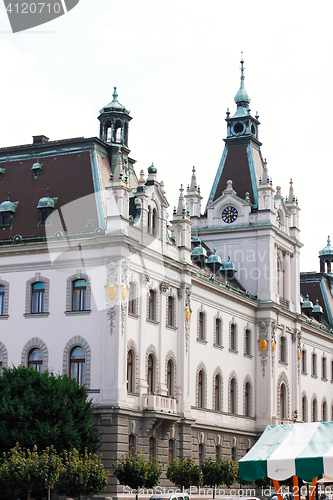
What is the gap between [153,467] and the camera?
48344mm

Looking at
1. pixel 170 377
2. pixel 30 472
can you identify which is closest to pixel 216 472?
pixel 170 377

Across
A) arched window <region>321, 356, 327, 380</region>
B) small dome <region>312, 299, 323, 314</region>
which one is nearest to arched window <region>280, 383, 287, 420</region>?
arched window <region>321, 356, 327, 380</region>

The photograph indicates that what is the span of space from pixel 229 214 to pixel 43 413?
108 ft

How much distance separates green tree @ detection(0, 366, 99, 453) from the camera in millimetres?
46094

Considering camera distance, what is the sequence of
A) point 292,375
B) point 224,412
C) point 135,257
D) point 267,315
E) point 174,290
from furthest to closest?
point 292,375 → point 267,315 → point 224,412 → point 174,290 → point 135,257

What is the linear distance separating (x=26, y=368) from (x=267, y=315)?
93.4ft

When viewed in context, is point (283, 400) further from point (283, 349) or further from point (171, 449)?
point (171, 449)

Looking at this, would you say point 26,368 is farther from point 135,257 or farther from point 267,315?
point 267,315

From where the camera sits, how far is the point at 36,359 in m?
53.6

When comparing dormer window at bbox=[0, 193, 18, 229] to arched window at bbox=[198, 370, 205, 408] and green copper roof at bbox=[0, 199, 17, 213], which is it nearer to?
green copper roof at bbox=[0, 199, 17, 213]

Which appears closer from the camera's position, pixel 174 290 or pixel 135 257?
pixel 135 257

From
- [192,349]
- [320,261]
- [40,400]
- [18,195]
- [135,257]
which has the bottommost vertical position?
[40,400]

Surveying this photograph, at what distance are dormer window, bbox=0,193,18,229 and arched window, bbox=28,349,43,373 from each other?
8.24 metres

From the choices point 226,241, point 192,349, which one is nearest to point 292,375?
point 226,241
